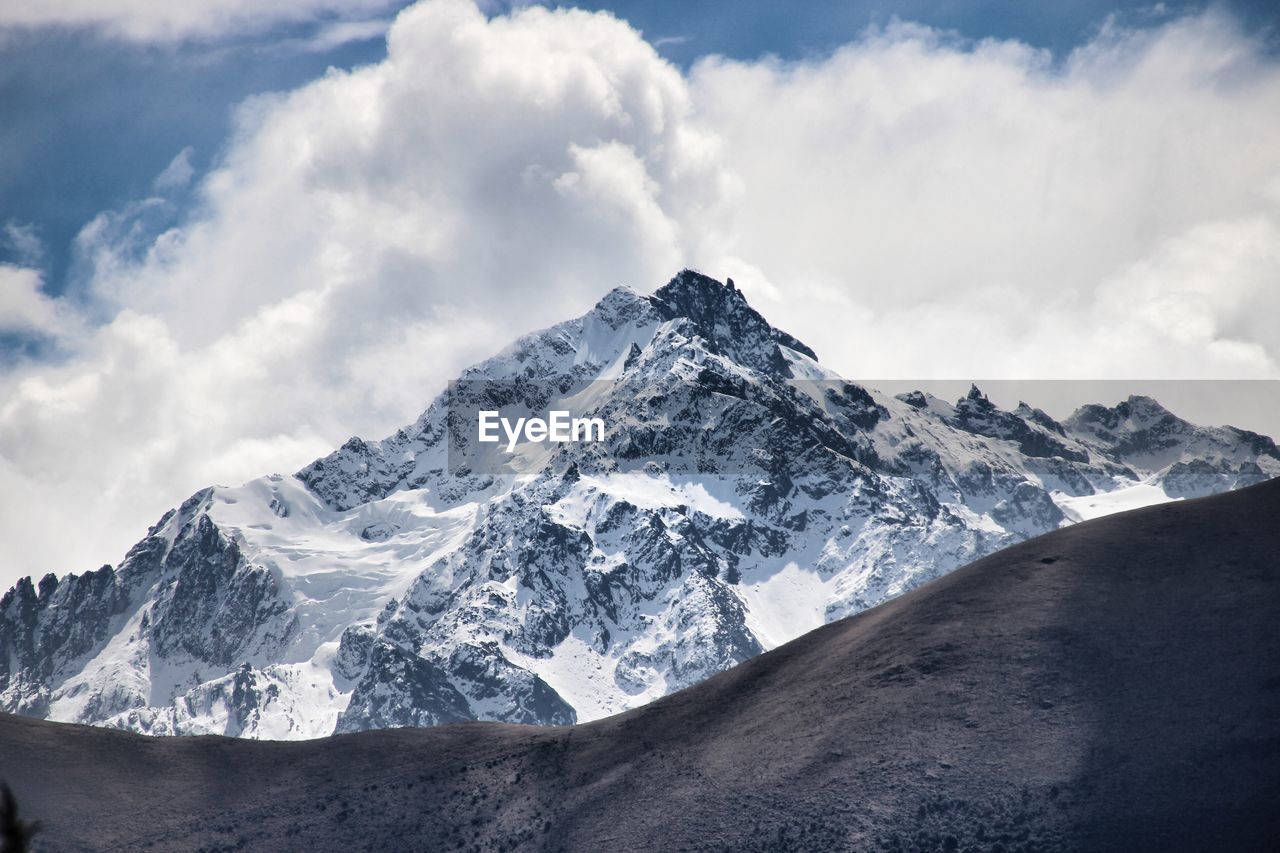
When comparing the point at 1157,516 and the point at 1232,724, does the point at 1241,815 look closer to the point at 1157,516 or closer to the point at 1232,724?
the point at 1232,724

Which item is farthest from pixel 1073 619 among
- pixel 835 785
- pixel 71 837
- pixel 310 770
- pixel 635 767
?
pixel 71 837

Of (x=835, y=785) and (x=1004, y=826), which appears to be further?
(x=835, y=785)

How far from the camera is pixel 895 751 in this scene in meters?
124

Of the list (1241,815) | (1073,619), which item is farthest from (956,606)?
(1241,815)

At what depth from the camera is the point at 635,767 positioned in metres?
139

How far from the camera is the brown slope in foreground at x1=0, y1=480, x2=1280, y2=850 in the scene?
4441 inches

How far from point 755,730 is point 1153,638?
35.3 meters

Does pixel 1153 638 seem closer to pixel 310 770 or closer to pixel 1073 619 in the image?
pixel 1073 619


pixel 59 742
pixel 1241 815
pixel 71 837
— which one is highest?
pixel 59 742

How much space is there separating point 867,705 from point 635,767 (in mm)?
21825

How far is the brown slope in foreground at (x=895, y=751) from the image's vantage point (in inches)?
4441

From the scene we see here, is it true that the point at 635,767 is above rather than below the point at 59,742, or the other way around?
below

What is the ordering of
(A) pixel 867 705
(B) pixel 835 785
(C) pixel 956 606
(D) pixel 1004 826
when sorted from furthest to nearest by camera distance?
(C) pixel 956 606 → (A) pixel 867 705 → (B) pixel 835 785 → (D) pixel 1004 826

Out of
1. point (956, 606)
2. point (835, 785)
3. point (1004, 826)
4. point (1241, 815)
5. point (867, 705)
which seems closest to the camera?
point (1241, 815)
